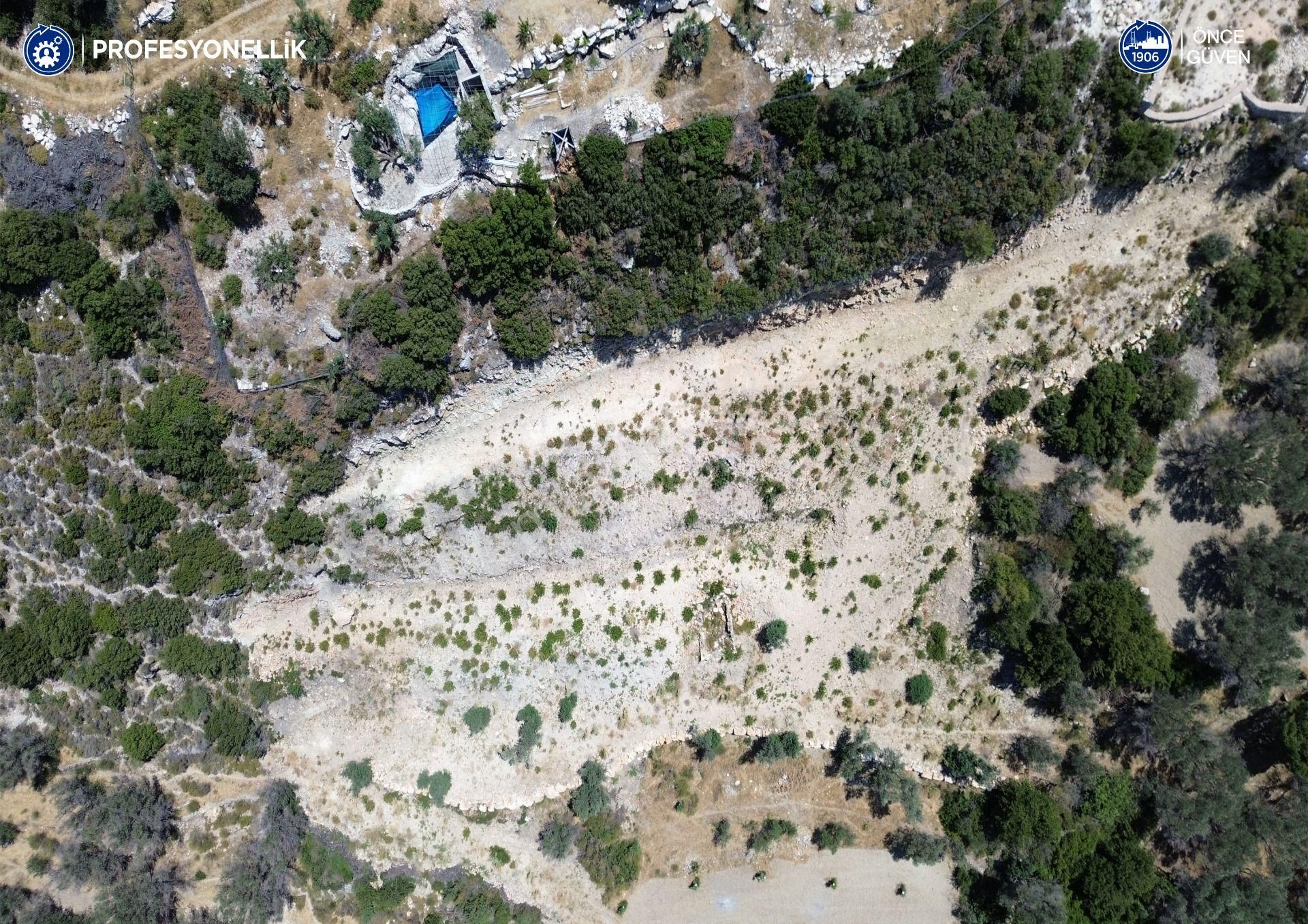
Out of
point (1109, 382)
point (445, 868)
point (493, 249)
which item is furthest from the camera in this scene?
point (445, 868)

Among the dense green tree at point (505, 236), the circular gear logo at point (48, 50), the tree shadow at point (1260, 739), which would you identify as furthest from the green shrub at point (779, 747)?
the circular gear logo at point (48, 50)

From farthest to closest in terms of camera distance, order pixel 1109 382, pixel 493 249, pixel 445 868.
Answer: pixel 445 868 → pixel 1109 382 → pixel 493 249

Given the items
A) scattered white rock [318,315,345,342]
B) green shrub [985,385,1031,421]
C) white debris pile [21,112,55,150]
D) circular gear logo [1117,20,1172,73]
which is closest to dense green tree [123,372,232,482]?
scattered white rock [318,315,345,342]

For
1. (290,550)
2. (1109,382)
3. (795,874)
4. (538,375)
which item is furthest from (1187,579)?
(290,550)

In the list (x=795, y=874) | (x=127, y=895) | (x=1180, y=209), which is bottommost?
(x=127, y=895)

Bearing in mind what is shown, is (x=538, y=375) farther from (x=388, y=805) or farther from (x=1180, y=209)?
(x=1180, y=209)

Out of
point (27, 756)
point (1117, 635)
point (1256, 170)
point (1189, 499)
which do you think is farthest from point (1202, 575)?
point (27, 756)

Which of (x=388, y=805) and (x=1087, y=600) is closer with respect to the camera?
(x=1087, y=600)
